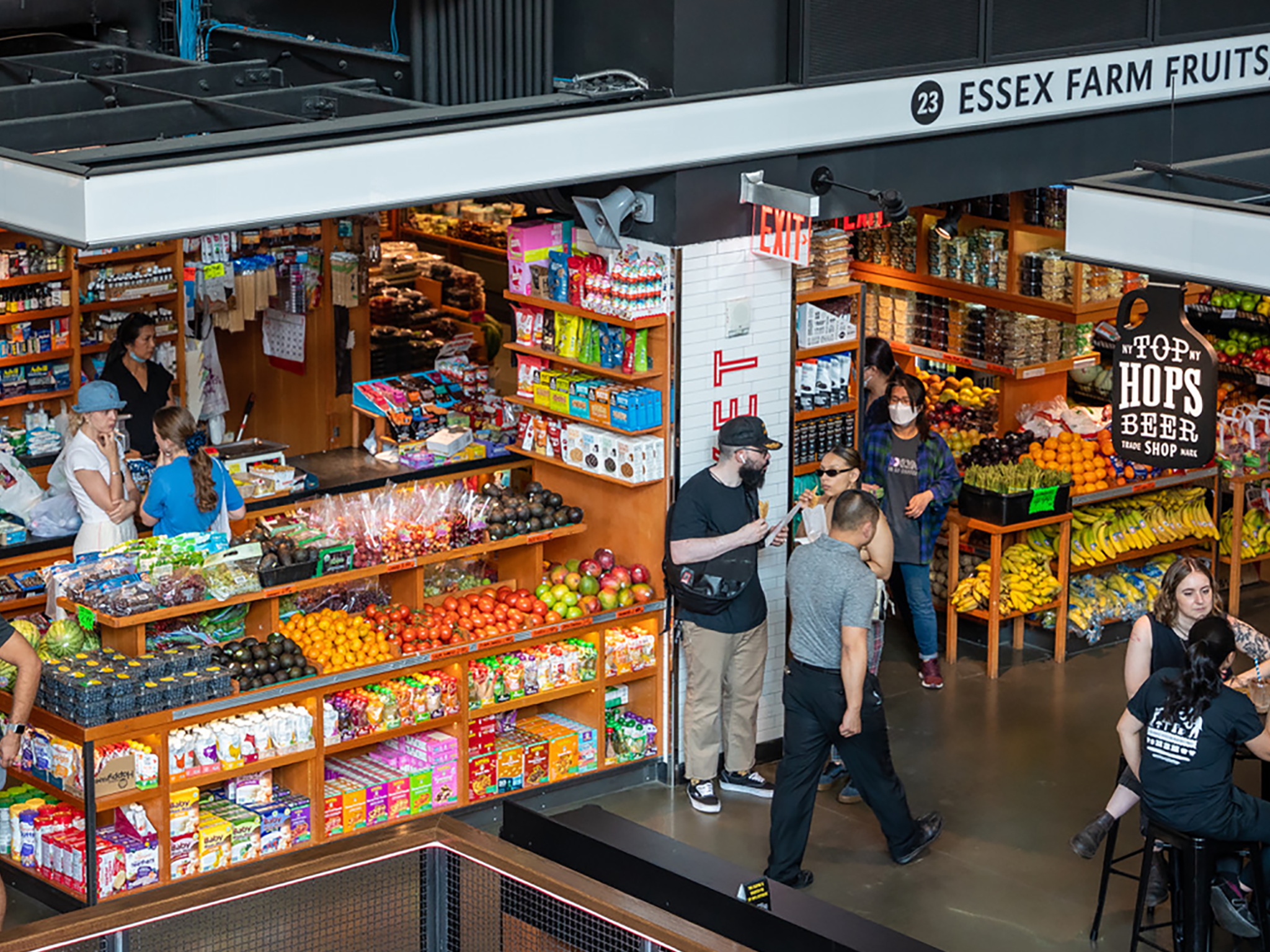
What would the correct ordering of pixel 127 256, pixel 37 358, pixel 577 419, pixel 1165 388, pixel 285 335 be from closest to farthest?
1. pixel 1165 388
2. pixel 577 419
3. pixel 37 358
4. pixel 127 256
5. pixel 285 335

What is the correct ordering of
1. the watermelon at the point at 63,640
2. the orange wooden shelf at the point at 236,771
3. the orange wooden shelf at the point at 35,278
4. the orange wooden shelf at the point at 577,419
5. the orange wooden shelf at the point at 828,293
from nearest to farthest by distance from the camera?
the orange wooden shelf at the point at 236,771 → the watermelon at the point at 63,640 → the orange wooden shelf at the point at 577,419 → the orange wooden shelf at the point at 828,293 → the orange wooden shelf at the point at 35,278

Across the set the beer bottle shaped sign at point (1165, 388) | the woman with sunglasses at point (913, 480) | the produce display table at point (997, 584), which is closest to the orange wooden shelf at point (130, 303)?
the woman with sunglasses at point (913, 480)

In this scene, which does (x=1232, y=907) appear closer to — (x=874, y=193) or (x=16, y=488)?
(x=874, y=193)

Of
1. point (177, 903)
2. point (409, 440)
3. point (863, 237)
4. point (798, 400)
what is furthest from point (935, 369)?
point (177, 903)

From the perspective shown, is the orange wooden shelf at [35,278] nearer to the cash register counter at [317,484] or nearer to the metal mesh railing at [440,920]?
the cash register counter at [317,484]

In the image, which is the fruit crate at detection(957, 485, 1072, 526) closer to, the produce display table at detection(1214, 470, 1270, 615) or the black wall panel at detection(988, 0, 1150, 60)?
the produce display table at detection(1214, 470, 1270, 615)

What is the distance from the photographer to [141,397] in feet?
38.3

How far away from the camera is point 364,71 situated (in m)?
10.6

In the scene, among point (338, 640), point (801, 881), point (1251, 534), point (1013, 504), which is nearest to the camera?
point (801, 881)

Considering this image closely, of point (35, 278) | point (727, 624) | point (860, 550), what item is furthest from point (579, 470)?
point (35, 278)

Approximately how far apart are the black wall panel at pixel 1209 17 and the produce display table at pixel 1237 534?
273 cm

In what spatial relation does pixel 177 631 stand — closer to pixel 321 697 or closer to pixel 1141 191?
pixel 321 697

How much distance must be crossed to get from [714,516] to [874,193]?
179cm

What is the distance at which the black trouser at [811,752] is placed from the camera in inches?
324
